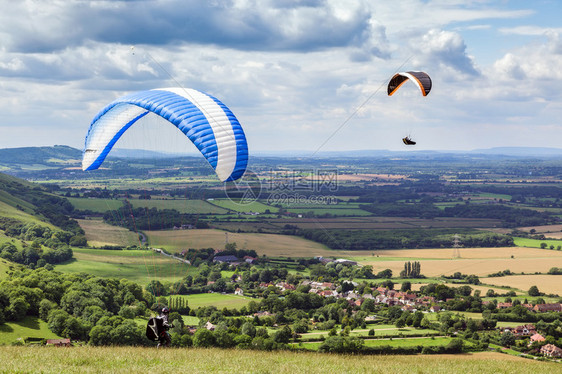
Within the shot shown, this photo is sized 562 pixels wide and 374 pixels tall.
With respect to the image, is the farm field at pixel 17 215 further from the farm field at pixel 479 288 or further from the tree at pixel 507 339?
the tree at pixel 507 339

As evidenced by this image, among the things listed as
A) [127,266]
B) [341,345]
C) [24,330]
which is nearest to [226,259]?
[127,266]

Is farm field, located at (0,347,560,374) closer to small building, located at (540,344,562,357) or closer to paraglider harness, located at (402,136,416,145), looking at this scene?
paraglider harness, located at (402,136,416,145)

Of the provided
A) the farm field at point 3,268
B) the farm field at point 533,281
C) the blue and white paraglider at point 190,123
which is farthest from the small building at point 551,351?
the farm field at point 3,268

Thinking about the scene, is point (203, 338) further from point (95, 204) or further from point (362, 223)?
point (95, 204)

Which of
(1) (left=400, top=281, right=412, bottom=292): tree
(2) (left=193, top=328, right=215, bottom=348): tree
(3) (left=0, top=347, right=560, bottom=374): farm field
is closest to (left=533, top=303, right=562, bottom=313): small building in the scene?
(1) (left=400, top=281, right=412, bottom=292): tree

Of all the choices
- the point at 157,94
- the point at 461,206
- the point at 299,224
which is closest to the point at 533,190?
the point at 461,206

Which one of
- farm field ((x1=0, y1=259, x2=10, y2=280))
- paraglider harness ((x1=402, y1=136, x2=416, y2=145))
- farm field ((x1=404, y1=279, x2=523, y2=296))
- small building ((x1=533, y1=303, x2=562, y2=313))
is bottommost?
farm field ((x1=404, y1=279, x2=523, y2=296))
